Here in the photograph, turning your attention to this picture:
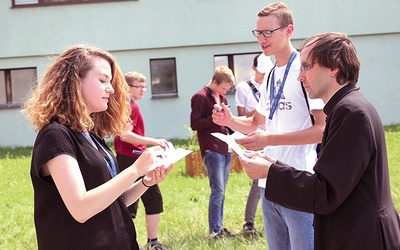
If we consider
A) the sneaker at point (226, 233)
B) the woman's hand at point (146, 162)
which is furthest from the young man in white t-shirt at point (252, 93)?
the woman's hand at point (146, 162)

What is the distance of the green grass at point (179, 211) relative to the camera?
709cm

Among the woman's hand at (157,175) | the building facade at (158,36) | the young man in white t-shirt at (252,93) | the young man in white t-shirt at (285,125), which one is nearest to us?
the woman's hand at (157,175)

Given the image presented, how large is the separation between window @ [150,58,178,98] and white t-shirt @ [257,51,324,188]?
14743 mm

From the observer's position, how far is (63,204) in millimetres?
2883

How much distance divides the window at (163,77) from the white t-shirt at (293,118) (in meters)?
14.7

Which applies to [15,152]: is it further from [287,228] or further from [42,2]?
[287,228]

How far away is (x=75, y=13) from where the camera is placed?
18562 mm

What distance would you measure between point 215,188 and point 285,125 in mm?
3494

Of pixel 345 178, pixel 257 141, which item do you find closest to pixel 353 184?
pixel 345 178

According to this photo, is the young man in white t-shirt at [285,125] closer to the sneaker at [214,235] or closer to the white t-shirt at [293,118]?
the white t-shirt at [293,118]

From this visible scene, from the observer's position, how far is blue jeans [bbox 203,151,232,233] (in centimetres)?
734

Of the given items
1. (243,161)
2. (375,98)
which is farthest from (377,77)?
(243,161)

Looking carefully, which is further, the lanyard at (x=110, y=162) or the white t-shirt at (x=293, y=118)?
the white t-shirt at (x=293, y=118)

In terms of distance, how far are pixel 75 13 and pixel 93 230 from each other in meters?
16.4
